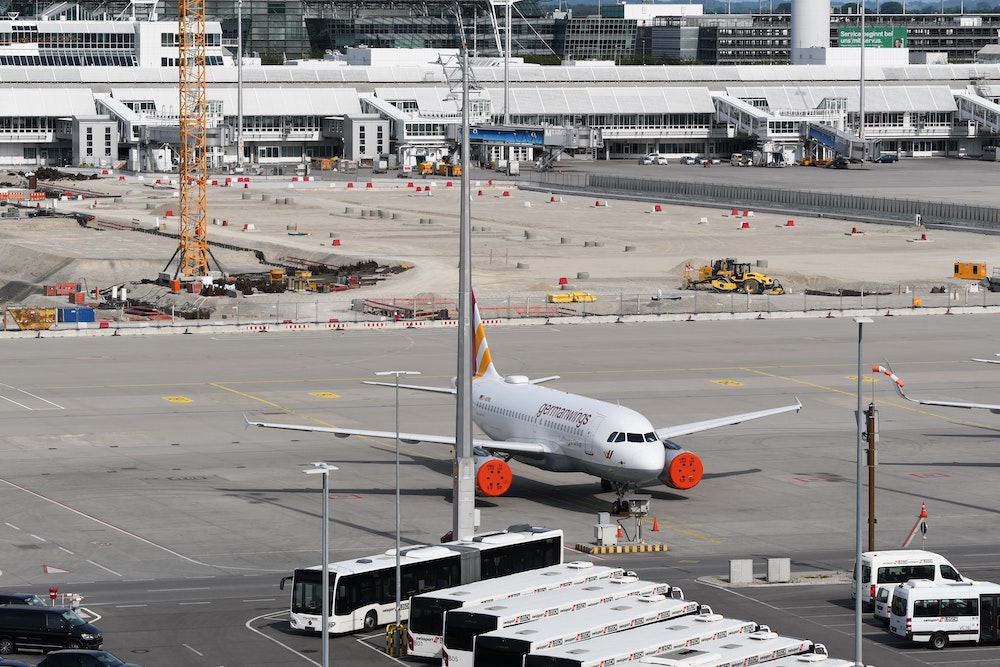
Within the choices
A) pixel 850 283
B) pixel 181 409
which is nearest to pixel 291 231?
pixel 850 283

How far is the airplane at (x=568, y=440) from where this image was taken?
6531 cm

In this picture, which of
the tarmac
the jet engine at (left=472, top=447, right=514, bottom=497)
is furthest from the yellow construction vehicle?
Answer: the jet engine at (left=472, top=447, right=514, bottom=497)

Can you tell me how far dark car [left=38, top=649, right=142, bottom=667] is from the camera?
4334cm

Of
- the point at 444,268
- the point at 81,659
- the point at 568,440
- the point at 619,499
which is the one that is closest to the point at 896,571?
the point at 619,499

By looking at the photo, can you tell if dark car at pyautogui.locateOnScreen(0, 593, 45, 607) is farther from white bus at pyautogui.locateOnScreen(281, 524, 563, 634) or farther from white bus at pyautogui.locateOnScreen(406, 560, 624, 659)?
white bus at pyautogui.locateOnScreen(406, 560, 624, 659)

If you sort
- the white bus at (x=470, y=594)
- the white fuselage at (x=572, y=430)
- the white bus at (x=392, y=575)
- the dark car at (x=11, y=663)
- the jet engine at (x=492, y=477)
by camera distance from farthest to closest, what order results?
1. the jet engine at (x=492, y=477)
2. the white fuselage at (x=572, y=430)
3. the white bus at (x=392, y=575)
4. the white bus at (x=470, y=594)
5. the dark car at (x=11, y=663)

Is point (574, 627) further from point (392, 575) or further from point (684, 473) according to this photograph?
point (684, 473)

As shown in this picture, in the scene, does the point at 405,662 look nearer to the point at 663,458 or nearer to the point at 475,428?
the point at 663,458

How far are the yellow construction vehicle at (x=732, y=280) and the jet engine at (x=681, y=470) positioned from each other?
71.2m

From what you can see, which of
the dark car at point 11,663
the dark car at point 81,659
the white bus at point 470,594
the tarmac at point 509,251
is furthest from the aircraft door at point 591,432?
the tarmac at point 509,251

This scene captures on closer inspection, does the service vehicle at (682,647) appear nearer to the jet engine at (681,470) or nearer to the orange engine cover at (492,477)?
the jet engine at (681,470)

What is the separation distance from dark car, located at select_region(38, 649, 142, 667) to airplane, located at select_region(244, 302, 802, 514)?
2079 centimetres

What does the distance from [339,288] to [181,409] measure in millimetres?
50980

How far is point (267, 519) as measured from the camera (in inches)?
2594
